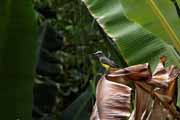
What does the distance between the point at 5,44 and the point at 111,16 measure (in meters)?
0.42

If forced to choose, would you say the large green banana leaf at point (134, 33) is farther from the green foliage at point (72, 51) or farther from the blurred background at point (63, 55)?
the green foliage at point (72, 51)

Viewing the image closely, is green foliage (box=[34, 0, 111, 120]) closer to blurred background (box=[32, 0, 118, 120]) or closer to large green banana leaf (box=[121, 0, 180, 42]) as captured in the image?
blurred background (box=[32, 0, 118, 120])

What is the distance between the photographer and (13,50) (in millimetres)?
2326

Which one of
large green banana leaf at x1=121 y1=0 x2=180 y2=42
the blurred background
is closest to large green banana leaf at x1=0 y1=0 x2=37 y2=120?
large green banana leaf at x1=121 y1=0 x2=180 y2=42

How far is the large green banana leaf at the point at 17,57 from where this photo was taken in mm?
2289

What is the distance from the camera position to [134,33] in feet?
7.29

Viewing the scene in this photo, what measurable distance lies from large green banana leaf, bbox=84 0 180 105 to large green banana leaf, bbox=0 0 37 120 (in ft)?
0.87

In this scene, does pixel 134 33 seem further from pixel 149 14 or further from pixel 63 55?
pixel 63 55

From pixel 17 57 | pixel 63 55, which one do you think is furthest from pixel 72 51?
pixel 17 57

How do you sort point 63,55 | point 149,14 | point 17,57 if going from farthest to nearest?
point 63,55 → point 17,57 → point 149,14

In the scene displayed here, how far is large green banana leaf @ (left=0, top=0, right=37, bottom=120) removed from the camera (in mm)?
2289

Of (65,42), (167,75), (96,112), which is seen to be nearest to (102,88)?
(96,112)

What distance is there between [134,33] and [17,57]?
0.46 meters

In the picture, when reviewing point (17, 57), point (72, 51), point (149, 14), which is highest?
point (149, 14)
